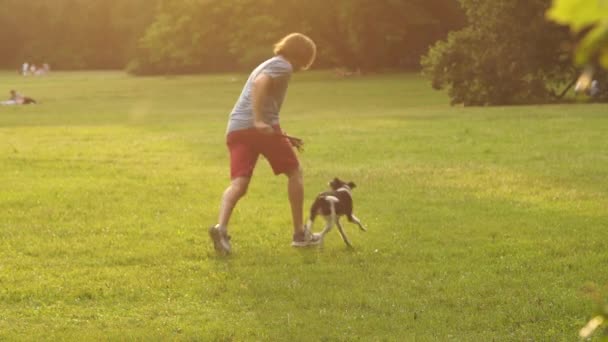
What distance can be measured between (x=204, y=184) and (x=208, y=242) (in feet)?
15.8

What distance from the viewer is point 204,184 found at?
47.4 feet

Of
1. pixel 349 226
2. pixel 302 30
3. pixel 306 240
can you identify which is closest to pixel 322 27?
pixel 302 30

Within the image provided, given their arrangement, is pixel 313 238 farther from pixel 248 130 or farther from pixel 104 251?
pixel 104 251

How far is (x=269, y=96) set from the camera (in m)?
8.95

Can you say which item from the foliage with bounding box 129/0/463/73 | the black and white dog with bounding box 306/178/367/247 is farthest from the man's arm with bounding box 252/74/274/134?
the foliage with bounding box 129/0/463/73

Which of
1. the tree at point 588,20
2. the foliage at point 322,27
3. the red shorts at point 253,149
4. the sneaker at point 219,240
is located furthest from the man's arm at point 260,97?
the foliage at point 322,27

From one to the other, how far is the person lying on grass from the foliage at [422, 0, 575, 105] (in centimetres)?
2509

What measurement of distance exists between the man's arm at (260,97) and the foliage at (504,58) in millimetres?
25536

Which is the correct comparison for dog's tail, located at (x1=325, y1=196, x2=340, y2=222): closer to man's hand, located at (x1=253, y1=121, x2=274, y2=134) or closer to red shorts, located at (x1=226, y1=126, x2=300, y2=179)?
red shorts, located at (x1=226, y1=126, x2=300, y2=179)

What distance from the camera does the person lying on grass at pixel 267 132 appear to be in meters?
8.79

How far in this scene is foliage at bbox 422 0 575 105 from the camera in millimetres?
33531

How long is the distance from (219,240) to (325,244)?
103 cm

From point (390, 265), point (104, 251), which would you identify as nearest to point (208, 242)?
point (104, 251)

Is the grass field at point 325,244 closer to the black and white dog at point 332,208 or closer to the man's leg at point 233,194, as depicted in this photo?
the black and white dog at point 332,208
